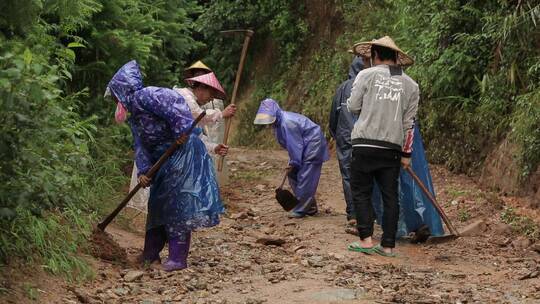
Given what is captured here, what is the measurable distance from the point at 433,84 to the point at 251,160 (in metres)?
4.17

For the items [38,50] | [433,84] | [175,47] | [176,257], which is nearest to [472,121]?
[433,84]

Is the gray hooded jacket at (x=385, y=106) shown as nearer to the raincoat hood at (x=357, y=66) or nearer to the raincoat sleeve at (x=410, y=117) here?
the raincoat sleeve at (x=410, y=117)

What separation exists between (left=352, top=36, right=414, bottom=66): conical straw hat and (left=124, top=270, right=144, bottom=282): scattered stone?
278 centimetres

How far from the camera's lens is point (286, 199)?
33.0 ft

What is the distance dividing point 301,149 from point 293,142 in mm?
129

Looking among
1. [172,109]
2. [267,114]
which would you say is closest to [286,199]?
[267,114]

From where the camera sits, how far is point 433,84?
12805mm

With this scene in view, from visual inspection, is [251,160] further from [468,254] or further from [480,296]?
[480,296]

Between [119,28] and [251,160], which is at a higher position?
[119,28]

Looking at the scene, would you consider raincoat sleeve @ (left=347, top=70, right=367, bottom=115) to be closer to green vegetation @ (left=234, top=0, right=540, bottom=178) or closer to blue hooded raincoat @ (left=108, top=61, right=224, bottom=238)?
blue hooded raincoat @ (left=108, top=61, right=224, bottom=238)

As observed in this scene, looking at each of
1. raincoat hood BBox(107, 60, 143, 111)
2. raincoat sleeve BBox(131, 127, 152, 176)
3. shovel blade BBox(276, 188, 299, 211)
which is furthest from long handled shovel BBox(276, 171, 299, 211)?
raincoat hood BBox(107, 60, 143, 111)

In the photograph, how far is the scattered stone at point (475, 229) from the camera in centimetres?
877

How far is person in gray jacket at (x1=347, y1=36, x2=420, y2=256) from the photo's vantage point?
7457 mm

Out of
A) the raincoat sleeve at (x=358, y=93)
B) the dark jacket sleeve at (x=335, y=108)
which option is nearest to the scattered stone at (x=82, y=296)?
the raincoat sleeve at (x=358, y=93)
